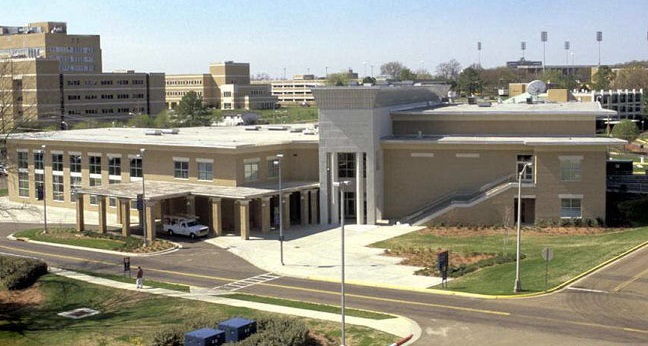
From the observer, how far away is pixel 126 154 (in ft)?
252

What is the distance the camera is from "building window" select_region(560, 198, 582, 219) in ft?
216

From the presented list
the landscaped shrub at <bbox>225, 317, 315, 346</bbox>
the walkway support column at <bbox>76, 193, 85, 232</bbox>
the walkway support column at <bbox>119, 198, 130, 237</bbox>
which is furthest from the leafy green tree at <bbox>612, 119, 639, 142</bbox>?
the landscaped shrub at <bbox>225, 317, 315, 346</bbox>

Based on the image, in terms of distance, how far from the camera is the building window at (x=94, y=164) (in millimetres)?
79625

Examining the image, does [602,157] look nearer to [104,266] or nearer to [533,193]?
[533,193]

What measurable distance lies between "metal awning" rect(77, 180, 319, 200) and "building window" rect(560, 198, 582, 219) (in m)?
20.5

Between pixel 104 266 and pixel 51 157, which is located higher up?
pixel 51 157

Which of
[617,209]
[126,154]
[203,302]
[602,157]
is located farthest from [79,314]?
→ [617,209]

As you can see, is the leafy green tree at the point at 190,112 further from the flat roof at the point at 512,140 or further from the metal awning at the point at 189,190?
the flat roof at the point at 512,140

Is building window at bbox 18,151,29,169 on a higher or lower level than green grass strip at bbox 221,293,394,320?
higher

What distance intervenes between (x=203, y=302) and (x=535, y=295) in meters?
17.4

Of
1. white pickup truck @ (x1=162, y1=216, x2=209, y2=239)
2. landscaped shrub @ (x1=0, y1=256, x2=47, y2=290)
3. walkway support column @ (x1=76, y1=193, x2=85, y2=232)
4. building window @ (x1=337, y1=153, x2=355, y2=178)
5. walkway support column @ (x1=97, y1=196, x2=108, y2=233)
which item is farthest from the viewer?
building window @ (x1=337, y1=153, x2=355, y2=178)

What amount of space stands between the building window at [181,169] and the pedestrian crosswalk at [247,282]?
22.2 metres

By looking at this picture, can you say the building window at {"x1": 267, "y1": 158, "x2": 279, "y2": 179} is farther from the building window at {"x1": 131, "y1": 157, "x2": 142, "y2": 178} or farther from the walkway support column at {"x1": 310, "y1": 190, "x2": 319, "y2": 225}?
the building window at {"x1": 131, "y1": 157, "x2": 142, "y2": 178}

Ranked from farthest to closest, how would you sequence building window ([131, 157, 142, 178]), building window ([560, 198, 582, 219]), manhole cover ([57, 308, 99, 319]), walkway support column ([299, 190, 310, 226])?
building window ([131, 157, 142, 178]) < walkway support column ([299, 190, 310, 226]) < building window ([560, 198, 582, 219]) < manhole cover ([57, 308, 99, 319])
